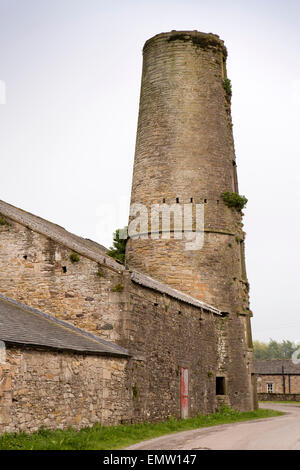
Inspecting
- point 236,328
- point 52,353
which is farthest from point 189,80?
point 52,353

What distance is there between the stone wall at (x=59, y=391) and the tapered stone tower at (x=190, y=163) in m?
9.45

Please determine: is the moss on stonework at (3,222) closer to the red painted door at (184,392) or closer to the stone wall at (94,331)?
the stone wall at (94,331)

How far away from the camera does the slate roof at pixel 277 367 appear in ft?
184

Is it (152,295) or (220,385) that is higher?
(152,295)

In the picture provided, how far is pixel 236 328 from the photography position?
25.8 meters

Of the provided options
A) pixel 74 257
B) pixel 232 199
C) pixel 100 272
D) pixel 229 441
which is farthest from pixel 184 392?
pixel 232 199

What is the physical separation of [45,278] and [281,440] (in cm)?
791

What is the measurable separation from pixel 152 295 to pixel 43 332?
193 inches

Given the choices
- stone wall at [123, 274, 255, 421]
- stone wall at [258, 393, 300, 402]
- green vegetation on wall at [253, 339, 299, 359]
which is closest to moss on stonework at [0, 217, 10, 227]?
stone wall at [123, 274, 255, 421]

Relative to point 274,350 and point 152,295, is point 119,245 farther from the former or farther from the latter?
point 274,350

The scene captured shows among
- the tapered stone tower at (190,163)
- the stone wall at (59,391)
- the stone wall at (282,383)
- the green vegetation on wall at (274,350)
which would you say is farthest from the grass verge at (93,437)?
the green vegetation on wall at (274,350)

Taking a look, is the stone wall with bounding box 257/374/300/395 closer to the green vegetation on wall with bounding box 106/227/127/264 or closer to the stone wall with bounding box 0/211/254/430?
the green vegetation on wall with bounding box 106/227/127/264

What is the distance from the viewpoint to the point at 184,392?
2067 centimetres

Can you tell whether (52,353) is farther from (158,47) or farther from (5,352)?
(158,47)
